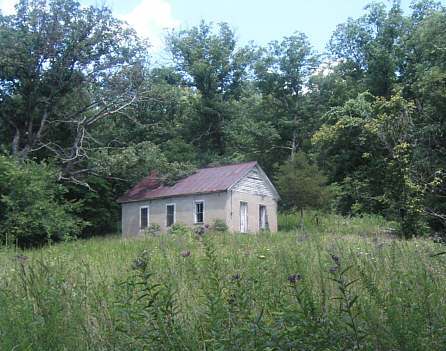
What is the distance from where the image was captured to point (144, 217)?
34.3 meters

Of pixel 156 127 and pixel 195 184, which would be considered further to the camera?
pixel 156 127

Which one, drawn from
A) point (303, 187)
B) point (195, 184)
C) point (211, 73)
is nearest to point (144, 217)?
point (195, 184)

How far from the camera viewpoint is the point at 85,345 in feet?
13.9

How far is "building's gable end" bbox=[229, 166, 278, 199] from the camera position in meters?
31.3

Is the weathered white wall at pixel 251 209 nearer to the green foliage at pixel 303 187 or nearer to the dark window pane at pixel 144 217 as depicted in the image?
the green foliage at pixel 303 187

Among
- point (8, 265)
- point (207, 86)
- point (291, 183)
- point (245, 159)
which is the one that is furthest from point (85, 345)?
point (207, 86)

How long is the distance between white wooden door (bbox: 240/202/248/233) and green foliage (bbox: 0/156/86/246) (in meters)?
9.27

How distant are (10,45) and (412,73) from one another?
28321 millimetres

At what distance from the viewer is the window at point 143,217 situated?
112 ft

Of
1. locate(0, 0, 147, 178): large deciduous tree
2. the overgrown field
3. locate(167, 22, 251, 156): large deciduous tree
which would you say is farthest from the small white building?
the overgrown field

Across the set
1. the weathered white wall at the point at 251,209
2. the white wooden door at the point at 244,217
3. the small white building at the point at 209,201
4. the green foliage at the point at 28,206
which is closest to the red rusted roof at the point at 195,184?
the small white building at the point at 209,201

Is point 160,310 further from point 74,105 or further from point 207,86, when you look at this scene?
point 207,86

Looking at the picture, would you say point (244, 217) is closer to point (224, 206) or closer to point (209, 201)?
point (224, 206)

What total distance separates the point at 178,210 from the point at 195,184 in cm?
179
